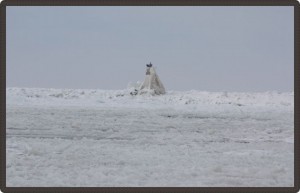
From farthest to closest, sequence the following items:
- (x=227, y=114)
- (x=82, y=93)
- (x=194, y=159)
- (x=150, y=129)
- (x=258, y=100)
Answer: (x=82, y=93)
(x=258, y=100)
(x=227, y=114)
(x=150, y=129)
(x=194, y=159)

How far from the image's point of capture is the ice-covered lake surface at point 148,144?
6207 mm

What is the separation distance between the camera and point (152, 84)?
1950cm

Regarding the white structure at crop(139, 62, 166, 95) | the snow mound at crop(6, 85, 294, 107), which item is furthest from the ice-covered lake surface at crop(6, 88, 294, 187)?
the white structure at crop(139, 62, 166, 95)

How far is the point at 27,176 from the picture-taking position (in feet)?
20.2

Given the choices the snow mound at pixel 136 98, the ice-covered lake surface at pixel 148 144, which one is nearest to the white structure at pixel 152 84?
the snow mound at pixel 136 98

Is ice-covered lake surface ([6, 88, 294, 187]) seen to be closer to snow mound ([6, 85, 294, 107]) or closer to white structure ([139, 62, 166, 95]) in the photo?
snow mound ([6, 85, 294, 107])

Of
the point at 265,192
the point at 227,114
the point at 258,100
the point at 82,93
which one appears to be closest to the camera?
the point at 265,192

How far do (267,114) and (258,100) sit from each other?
12.7 feet

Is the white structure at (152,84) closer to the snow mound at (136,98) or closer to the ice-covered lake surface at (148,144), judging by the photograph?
the snow mound at (136,98)

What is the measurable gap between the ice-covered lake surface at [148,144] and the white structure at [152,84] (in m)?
3.07

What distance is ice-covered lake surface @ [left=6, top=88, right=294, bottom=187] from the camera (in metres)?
6.21

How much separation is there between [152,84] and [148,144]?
11031mm

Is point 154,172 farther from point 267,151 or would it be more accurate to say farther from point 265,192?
point 267,151

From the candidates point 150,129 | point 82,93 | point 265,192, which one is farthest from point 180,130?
point 82,93
